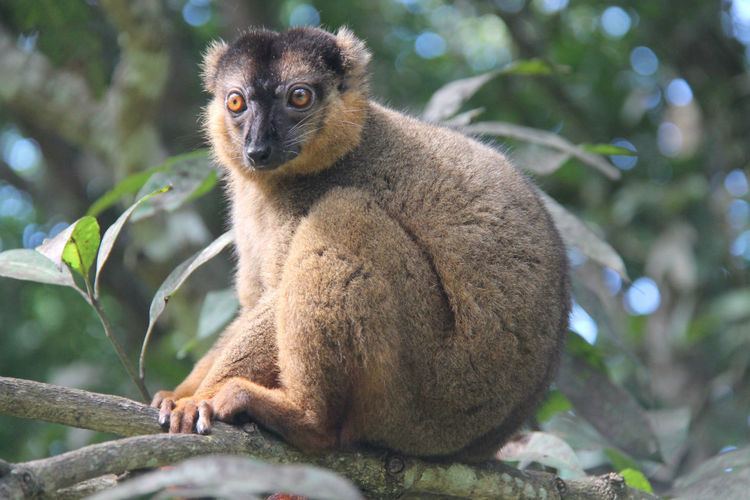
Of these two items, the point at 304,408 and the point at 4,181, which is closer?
the point at 304,408

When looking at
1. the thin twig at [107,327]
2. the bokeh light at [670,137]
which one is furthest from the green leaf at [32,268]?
the bokeh light at [670,137]

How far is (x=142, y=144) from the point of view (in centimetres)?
980

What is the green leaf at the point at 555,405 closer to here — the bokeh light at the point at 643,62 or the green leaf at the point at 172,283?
the green leaf at the point at 172,283

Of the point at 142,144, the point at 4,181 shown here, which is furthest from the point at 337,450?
the point at 4,181

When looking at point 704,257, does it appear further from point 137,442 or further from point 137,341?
point 137,442

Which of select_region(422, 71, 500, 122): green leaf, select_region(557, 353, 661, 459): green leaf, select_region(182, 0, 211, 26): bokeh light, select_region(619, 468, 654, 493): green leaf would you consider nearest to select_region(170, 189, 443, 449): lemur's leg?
select_region(619, 468, 654, 493): green leaf

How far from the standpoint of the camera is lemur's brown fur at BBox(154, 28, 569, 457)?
16.2 feet

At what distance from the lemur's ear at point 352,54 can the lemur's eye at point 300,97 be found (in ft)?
1.53

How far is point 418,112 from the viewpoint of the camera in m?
10.2

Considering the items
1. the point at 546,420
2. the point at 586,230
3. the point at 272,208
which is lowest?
the point at 546,420

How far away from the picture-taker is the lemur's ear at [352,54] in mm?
6730

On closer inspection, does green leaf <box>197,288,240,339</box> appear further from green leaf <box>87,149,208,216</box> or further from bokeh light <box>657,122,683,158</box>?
bokeh light <box>657,122,683,158</box>

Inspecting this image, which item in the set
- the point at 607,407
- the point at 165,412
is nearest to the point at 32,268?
the point at 165,412

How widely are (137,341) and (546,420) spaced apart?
21.6ft
